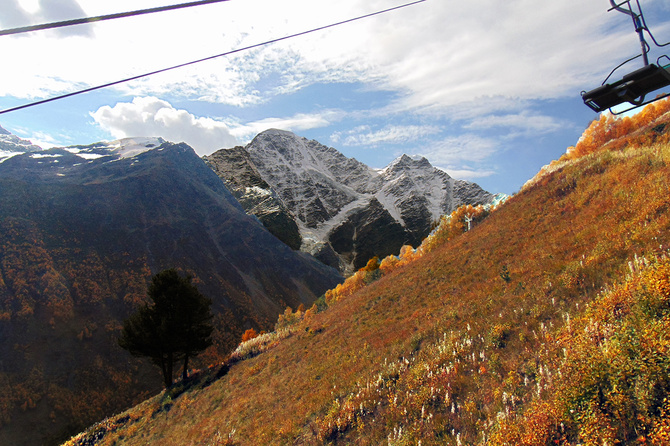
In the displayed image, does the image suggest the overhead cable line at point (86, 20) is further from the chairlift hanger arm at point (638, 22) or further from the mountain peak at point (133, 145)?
the mountain peak at point (133, 145)

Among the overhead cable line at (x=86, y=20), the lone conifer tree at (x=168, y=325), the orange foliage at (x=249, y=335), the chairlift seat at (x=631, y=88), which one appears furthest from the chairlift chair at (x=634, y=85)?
the orange foliage at (x=249, y=335)

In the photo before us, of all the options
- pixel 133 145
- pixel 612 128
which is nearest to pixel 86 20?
pixel 612 128

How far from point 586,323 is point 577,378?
1976 millimetres

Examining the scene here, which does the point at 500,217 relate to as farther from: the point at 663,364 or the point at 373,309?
the point at 663,364

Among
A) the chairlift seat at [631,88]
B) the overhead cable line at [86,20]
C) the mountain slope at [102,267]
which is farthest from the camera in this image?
the mountain slope at [102,267]

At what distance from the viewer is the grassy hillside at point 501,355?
17.3 feet

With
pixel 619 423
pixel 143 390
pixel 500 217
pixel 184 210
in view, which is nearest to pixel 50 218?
pixel 184 210

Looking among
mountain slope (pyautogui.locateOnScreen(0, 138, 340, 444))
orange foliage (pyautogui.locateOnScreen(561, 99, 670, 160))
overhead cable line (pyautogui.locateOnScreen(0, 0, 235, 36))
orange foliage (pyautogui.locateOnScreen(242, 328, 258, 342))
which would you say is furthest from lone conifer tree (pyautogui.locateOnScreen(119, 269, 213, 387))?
orange foliage (pyautogui.locateOnScreen(561, 99, 670, 160))

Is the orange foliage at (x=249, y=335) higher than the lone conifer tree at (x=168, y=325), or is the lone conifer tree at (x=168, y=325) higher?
the lone conifer tree at (x=168, y=325)

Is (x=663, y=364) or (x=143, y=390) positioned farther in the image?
(x=143, y=390)

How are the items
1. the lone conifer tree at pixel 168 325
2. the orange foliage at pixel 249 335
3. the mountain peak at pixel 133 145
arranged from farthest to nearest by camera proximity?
the mountain peak at pixel 133 145, the orange foliage at pixel 249 335, the lone conifer tree at pixel 168 325

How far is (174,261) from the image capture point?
285 feet

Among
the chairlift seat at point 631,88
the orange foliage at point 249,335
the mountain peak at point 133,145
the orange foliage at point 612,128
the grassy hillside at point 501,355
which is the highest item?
the mountain peak at point 133,145

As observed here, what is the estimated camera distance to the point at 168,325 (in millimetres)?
24750
